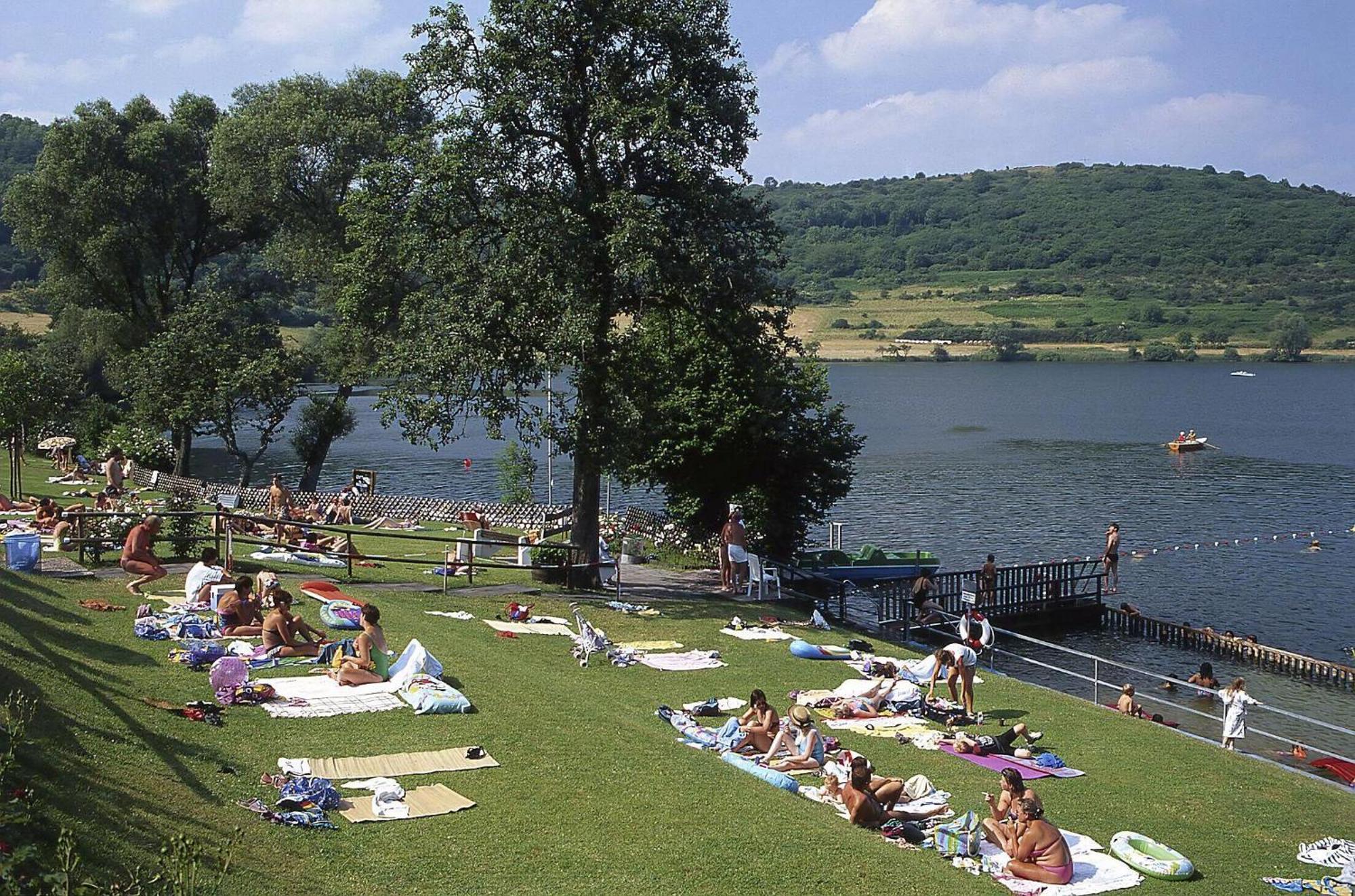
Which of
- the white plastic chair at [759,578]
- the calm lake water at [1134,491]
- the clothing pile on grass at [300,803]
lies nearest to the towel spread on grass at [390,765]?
the clothing pile on grass at [300,803]

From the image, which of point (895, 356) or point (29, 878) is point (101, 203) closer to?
point (29, 878)

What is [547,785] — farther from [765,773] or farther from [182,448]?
[182,448]

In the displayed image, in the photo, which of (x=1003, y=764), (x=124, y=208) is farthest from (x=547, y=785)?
(x=124, y=208)

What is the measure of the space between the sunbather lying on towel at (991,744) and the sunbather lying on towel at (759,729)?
9.49 ft

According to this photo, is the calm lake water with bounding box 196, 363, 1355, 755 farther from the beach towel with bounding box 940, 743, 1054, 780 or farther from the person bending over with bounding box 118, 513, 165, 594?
the person bending over with bounding box 118, 513, 165, 594

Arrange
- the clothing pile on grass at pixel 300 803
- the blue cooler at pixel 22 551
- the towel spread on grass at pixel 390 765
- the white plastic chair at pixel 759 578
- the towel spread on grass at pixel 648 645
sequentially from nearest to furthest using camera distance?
the clothing pile on grass at pixel 300 803
the towel spread on grass at pixel 390 765
the blue cooler at pixel 22 551
the towel spread on grass at pixel 648 645
the white plastic chair at pixel 759 578

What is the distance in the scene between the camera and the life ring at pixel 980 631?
22359 mm

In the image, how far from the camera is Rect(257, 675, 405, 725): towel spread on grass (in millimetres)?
14672

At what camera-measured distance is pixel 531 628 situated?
22094mm

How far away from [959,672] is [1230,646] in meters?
18.8

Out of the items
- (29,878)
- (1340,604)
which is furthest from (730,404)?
(29,878)

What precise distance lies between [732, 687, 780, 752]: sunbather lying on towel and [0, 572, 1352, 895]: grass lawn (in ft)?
1.91

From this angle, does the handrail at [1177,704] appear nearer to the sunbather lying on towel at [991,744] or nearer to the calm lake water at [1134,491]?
the sunbather lying on towel at [991,744]

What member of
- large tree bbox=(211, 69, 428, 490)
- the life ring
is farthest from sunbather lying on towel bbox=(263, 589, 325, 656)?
large tree bbox=(211, 69, 428, 490)
